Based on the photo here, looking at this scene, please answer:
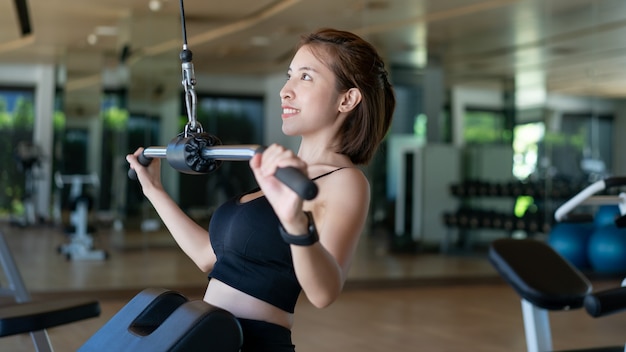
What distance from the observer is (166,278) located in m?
5.71

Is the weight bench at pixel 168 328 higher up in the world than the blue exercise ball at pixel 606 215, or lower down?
higher up

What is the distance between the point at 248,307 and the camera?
1258mm

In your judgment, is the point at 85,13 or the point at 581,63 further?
the point at 85,13

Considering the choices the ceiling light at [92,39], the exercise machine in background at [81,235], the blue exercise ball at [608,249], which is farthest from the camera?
the ceiling light at [92,39]

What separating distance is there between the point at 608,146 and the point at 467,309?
9.18ft

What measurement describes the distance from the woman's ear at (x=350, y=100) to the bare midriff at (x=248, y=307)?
1.17ft

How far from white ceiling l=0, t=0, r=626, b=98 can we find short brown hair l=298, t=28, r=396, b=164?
14.8 feet

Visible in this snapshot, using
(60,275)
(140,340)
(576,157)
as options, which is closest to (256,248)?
(140,340)

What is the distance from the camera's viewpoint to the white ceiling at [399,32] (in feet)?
21.1

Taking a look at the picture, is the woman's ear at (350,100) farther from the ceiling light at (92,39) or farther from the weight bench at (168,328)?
the ceiling light at (92,39)

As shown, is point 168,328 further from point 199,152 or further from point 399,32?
point 399,32

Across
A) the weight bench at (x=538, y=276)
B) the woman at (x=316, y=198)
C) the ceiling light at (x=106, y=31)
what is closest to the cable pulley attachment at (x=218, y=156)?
the woman at (x=316, y=198)

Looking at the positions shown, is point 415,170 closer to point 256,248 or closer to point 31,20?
point 31,20

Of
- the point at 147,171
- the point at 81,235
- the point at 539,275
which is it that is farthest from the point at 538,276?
the point at 81,235
